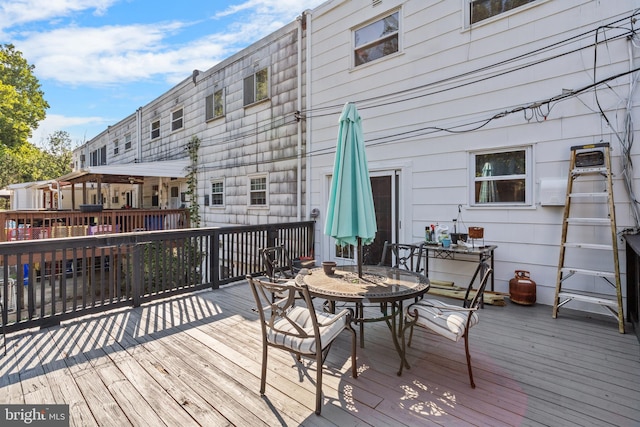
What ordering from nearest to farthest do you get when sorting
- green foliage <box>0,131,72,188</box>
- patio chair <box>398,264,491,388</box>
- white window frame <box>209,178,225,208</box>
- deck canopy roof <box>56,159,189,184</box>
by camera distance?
patio chair <box>398,264,491,388</box>, deck canopy roof <box>56,159,189,184</box>, white window frame <box>209,178,225,208</box>, green foliage <box>0,131,72,188</box>

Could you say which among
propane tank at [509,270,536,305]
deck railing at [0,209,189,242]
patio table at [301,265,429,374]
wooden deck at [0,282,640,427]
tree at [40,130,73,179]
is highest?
tree at [40,130,73,179]

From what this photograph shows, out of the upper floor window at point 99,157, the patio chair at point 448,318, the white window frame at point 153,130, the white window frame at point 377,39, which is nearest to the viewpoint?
the patio chair at point 448,318

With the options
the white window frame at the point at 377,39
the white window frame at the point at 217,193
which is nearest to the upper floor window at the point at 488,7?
the white window frame at the point at 377,39

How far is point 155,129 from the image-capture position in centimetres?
1183

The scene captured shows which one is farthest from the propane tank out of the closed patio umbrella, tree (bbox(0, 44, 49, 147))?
tree (bbox(0, 44, 49, 147))

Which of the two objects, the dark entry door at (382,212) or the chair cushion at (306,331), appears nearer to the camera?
the chair cushion at (306,331)

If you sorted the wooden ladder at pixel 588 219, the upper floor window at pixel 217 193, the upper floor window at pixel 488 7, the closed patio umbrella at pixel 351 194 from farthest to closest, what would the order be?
1. the upper floor window at pixel 217 193
2. the upper floor window at pixel 488 7
3. the wooden ladder at pixel 588 219
4. the closed patio umbrella at pixel 351 194

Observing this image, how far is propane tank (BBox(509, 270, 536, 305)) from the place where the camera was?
3842 millimetres

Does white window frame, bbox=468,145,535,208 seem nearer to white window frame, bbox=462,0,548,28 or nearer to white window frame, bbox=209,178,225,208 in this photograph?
white window frame, bbox=462,0,548,28

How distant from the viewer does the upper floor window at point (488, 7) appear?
4113 millimetres

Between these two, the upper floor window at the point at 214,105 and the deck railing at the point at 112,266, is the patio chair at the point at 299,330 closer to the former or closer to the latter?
the deck railing at the point at 112,266

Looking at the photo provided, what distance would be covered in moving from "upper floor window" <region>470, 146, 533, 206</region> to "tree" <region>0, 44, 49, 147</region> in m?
16.1

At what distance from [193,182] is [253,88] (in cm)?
391

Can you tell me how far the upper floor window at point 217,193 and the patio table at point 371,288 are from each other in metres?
6.56
